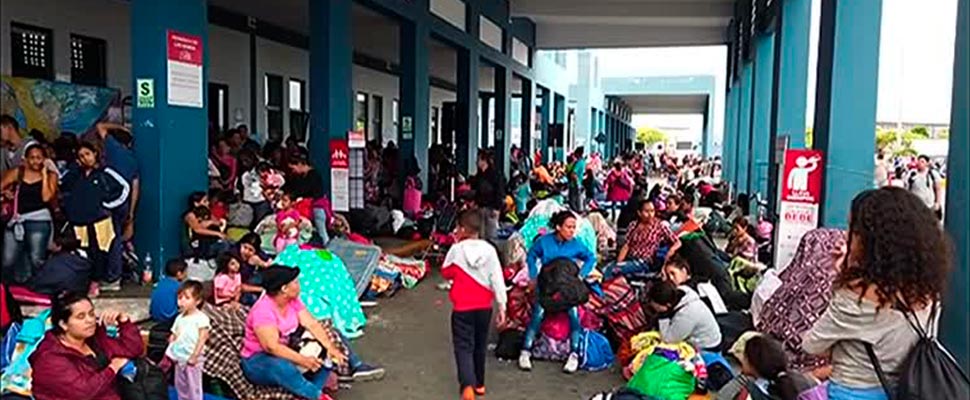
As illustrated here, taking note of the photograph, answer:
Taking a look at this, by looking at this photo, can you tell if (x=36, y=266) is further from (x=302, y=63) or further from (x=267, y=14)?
(x=302, y=63)

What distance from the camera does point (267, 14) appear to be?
14477mm

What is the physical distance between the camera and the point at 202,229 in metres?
7.23

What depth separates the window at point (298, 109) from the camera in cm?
1694

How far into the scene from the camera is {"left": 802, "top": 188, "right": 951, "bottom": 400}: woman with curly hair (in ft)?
9.05

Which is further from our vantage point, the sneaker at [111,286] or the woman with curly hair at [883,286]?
the sneaker at [111,286]

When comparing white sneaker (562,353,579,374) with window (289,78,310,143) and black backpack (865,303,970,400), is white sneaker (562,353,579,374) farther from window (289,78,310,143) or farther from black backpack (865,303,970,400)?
window (289,78,310,143)

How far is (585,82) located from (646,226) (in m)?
Result: 26.8

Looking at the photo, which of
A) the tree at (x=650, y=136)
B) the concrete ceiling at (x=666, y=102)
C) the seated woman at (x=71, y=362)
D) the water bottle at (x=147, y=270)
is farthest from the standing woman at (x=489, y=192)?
the tree at (x=650, y=136)

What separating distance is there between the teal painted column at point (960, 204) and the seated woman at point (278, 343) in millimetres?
3001

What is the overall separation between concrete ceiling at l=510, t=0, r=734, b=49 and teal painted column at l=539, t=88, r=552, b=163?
2842 mm

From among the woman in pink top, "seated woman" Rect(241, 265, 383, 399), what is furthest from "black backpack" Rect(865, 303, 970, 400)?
the woman in pink top

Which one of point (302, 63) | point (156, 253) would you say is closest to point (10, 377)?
point (156, 253)

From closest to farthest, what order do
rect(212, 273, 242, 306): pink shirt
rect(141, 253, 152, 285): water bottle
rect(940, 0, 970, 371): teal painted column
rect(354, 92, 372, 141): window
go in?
rect(940, 0, 970, 371): teal painted column, rect(212, 273, 242, 306): pink shirt, rect(141, 253, 152, 285): water bottle, rect(354, 92, 372, 141): window

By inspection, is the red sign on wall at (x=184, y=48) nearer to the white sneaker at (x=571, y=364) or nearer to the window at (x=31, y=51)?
the window at (x=31, y=51)
